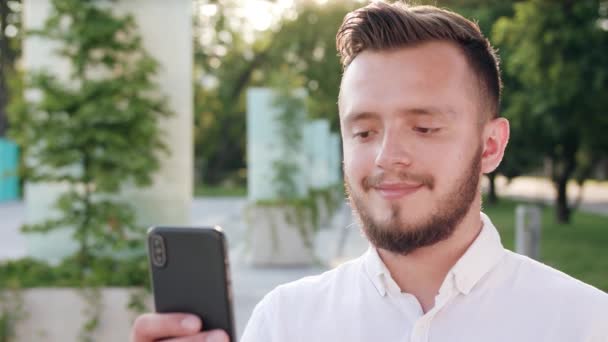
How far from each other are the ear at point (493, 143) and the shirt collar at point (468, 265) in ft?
0.47

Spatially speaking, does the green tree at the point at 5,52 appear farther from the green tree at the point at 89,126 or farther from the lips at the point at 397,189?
the lips at the point at 397,189

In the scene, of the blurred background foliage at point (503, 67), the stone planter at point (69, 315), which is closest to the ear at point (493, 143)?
the blurred background foliage at point (503, 67)

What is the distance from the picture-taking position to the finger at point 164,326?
1.62 meters

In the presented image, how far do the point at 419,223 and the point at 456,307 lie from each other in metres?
0.19

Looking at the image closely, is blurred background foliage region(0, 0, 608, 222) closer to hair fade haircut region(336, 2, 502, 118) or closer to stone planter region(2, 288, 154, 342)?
stone planter region(2, 288, 154, 342)

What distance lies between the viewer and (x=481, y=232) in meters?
1.71

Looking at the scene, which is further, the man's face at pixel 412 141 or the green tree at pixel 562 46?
the green tree at pixel 562 46

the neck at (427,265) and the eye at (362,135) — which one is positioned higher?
the eye at (362,135)

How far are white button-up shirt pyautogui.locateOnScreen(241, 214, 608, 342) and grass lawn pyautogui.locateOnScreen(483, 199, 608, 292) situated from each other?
323 inches

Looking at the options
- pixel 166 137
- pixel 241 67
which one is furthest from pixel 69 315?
pixel 241 67

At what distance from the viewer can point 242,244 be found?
14047 mm

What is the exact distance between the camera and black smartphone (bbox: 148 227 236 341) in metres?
1.66

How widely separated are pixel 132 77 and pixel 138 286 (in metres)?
1.70

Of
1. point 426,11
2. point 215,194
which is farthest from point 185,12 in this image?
point 215,194
